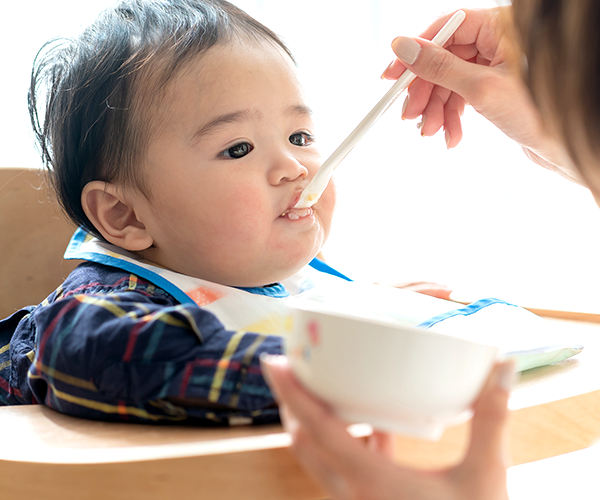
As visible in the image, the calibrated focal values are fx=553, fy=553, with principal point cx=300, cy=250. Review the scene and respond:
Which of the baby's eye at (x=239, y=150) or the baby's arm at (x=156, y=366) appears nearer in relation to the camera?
the baby's arm at (x=156, y=366)

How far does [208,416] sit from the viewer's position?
0.49 metres

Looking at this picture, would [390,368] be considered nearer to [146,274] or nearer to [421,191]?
[146,274]

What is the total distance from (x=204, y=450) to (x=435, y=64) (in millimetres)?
628

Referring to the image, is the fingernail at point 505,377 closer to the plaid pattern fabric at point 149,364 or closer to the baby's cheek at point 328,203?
the plaid pattern fabric at point 149,364

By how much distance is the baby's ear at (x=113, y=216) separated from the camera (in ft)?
2.77

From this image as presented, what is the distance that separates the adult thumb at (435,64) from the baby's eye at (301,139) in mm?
194

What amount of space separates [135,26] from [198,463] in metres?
0.69

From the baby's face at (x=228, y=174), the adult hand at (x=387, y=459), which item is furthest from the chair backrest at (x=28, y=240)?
the adult hand at (x=387, y=459)

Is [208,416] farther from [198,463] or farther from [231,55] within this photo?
[231,55]

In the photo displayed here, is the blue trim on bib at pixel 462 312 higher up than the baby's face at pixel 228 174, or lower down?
lower down

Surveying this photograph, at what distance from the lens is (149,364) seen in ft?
1.65

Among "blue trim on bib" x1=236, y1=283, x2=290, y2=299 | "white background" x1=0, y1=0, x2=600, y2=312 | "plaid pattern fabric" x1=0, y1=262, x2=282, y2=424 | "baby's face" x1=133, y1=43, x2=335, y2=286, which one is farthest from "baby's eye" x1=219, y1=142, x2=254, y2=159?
"white background" x1=0, y1=0, x2=600, y2=312

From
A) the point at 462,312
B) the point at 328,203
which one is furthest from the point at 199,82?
the point at 462,312

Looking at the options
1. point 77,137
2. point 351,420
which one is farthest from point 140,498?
point 77,137
